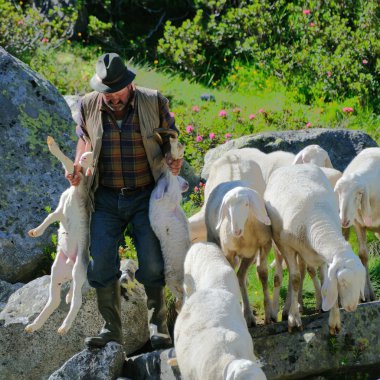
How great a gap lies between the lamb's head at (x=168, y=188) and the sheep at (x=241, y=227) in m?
0.34

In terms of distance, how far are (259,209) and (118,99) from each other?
4.22 feet

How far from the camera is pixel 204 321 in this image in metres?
5.51

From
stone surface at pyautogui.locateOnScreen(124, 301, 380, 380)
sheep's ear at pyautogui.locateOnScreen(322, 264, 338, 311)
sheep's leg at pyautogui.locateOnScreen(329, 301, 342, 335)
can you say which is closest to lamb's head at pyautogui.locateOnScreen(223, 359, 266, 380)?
sheep's ear at pyautogui.locateOnScreen(322, 264, 338, 311)

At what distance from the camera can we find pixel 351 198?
6.77 metres

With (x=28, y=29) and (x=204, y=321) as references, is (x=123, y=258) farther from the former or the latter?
(x=28, y=29)

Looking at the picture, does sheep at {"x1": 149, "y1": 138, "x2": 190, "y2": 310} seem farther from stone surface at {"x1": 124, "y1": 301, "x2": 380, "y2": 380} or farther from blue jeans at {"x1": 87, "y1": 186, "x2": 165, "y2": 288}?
stone surface at {"x1": 124, "y1": 301, "x2": 380, "y2": 380}

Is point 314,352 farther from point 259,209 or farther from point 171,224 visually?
point 171,224

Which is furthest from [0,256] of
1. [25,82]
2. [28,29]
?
[28,29]

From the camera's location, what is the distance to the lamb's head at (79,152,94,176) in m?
6.29

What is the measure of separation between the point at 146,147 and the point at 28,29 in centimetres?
776

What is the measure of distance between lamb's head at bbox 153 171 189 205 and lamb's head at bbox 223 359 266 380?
5.81 ft

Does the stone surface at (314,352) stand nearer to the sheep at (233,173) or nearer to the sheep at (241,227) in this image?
the sheep at (241,227)

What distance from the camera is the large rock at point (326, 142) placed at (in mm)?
9648

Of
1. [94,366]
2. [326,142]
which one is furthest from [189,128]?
[94,366]
